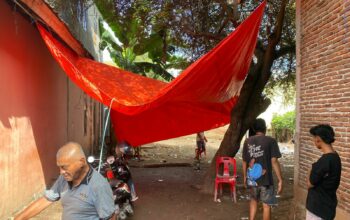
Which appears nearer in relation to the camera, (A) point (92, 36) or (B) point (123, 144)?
(B) point (123, 144)

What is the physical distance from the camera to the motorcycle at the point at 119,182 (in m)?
5.75

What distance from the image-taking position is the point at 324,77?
538 cm

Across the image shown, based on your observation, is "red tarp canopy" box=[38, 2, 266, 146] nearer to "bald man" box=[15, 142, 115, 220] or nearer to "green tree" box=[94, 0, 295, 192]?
"green tree" box=[94, 0, 295, 192]

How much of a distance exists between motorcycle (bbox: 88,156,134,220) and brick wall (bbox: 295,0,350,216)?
2.66m

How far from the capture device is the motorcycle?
575 centimetres

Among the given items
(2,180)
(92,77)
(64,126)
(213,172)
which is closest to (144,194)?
(213,172)

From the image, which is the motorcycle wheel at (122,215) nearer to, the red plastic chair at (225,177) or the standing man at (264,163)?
the standing man at (264,163)

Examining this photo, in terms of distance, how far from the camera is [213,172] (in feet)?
27.5

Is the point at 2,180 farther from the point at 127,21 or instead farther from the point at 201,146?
the point at 201,146

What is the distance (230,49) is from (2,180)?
362cm

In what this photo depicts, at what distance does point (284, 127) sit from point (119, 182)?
17996mm

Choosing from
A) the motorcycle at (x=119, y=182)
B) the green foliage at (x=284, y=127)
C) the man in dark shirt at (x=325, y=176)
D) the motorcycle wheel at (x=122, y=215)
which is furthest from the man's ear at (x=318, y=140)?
the green foliage at (x=284, y=127)

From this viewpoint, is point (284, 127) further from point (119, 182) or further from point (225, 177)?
point (119, 182)

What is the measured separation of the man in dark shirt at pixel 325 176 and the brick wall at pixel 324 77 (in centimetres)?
121
